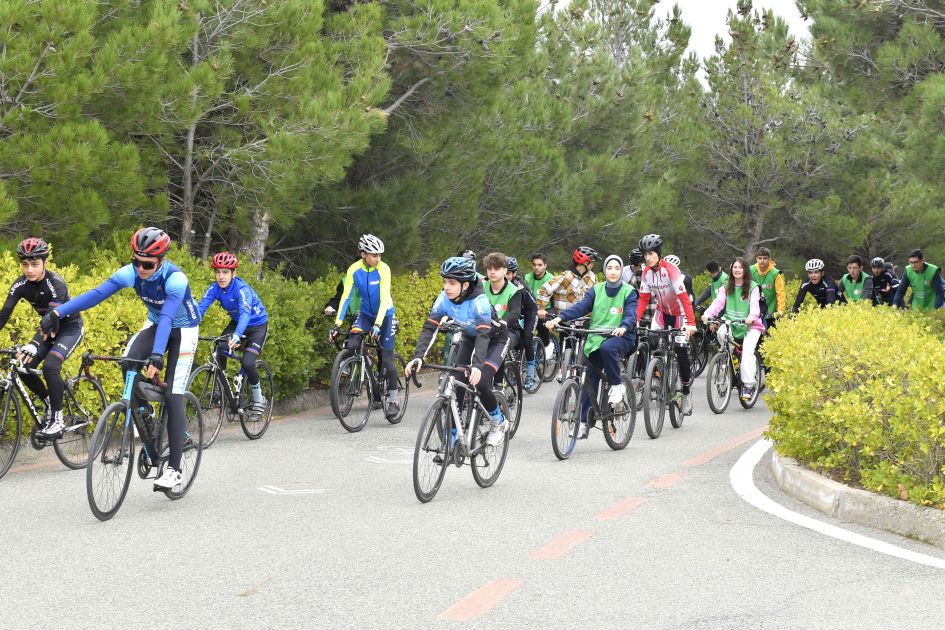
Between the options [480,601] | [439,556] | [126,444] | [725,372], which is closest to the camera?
[480,601]

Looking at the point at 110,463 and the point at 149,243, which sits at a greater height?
the point at 149,243

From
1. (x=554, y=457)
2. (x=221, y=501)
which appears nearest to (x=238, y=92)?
(x=554, y=457)

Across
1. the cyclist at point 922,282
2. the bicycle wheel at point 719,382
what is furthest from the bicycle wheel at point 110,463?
the cyclist at point 922,282

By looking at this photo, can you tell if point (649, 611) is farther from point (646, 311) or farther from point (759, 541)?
point (646, 311)

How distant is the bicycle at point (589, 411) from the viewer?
10109mm

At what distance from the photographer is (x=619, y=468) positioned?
390 inches

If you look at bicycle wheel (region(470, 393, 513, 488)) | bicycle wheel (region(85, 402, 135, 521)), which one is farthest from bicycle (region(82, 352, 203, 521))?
bicycle wheel (region(470, 393, 513, 488))

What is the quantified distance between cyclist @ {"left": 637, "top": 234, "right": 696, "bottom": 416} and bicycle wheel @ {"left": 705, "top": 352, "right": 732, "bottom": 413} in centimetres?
74

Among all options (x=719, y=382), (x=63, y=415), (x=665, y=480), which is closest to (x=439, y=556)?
(x=665, y=480)

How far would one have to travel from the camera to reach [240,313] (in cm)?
1117

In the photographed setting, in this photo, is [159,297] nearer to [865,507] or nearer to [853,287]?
[865,507]

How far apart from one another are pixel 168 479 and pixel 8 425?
2.00 meters

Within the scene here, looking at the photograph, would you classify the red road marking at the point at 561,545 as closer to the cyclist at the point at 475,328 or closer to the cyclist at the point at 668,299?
the cyclist at the point at 475,328

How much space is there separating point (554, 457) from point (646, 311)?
12.5ft
